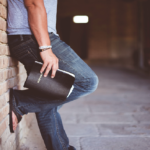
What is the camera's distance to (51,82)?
1063mm

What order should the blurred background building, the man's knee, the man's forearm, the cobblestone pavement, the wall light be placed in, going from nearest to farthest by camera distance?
1. the man's forearm
2. the man's knee
3. the cobblestone pavement
4. the blurred background building
5. the wall light

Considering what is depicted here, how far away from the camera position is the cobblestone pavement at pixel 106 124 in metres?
1.58

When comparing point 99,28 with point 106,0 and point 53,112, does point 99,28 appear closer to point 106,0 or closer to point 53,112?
point 106,0

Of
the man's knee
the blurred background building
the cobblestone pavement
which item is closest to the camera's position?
the man's knee

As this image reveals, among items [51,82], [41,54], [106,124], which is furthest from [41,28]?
[106,124]

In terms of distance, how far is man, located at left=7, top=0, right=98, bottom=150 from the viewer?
3.41ft

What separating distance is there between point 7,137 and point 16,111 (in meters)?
0.17

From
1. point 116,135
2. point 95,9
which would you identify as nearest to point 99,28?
point 95,9

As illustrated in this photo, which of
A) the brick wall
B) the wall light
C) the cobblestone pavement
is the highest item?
the wall light

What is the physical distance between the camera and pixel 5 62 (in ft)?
3.83

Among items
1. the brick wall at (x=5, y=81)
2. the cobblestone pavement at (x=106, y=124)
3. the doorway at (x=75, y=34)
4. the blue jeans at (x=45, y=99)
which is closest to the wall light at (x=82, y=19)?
the doorway at (x=75, y=34)

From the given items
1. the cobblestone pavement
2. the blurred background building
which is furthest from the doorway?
the cobblestone pavement

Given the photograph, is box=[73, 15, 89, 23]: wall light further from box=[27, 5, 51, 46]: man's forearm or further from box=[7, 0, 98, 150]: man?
box=[27, 5, 51, 46]: man's forearm

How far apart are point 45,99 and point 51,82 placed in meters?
0.15
